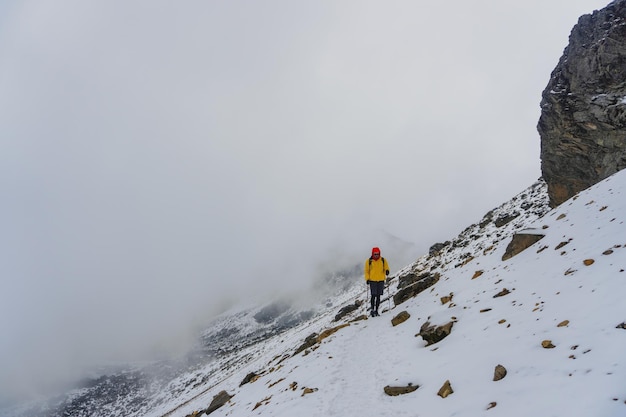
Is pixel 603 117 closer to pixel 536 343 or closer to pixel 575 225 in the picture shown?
pixel 575 225

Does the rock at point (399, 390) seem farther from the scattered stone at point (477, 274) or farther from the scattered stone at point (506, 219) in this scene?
the scattered stone at point (506, 219)

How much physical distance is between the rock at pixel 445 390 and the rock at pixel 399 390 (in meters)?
1.14

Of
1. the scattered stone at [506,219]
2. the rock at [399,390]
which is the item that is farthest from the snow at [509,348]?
the scattered stone at [506,219]

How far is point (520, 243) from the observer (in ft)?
58.0

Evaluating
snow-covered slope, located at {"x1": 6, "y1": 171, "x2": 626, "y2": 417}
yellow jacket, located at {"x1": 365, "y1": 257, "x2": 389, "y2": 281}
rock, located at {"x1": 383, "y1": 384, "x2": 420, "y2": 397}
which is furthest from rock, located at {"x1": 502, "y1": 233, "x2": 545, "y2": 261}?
rock, located at {"x1": 383, "y1": 384, "x2": 420, "y2": 397}

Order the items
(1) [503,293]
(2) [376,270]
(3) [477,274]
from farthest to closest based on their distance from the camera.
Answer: (2) [376,270]
(3) [477,274]
(1) [503,293]

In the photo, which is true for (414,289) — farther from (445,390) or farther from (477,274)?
(445,390)

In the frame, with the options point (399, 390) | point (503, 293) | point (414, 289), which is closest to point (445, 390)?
point (399, 390)

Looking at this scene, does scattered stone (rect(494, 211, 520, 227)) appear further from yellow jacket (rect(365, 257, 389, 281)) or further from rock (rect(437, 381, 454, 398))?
rock (rect(437, 381, 454, 398))

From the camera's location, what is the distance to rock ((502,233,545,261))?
56.8 feet

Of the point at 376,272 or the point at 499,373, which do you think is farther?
the point at 376,272

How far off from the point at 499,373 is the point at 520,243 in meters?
11.5

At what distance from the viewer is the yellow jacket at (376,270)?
21.6 m

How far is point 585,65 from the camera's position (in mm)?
30391
